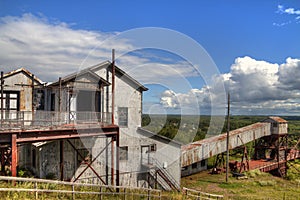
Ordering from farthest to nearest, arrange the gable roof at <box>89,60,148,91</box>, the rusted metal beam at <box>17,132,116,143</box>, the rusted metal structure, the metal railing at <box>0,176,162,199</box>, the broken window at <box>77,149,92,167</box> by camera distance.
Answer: the rusted metal structure → the gable roof at <box>89,60,148,91</box> → the broken window at <box>77,149,92,167</box> → the rusted metal beam at <box>17,132,116,143</box> → the metal railing at <box>0,176,162,199</box>

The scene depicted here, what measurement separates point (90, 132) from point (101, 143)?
3.37 metres

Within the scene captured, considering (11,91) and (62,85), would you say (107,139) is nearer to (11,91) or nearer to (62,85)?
(62,85)

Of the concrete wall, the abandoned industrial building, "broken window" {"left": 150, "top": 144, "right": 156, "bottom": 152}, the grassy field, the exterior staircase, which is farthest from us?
the grassy field

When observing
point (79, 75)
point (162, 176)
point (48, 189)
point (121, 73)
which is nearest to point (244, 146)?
point (162, 176)

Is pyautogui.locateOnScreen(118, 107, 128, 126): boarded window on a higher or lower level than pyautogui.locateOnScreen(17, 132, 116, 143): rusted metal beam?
higher

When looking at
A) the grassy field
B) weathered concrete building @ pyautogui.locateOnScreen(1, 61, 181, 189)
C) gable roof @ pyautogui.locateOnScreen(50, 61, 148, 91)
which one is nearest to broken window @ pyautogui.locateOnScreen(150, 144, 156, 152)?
weathered concrete building @ pyautogui.locateOnScreen(1, 61, 181, 189)

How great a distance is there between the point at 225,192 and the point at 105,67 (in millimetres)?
14261

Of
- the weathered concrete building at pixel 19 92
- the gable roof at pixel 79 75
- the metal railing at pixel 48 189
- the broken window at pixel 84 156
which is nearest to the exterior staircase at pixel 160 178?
the broken window at pixel 84 156

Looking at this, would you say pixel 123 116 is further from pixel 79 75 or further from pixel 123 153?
pixel 79 75

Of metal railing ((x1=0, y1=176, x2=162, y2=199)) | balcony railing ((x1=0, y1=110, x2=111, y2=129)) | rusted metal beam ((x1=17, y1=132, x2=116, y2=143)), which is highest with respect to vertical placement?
balcony railing ((x1=0, y1=110, x2=111, y2=129))

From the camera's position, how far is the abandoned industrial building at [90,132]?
1731 centimetres

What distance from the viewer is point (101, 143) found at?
66.2ft

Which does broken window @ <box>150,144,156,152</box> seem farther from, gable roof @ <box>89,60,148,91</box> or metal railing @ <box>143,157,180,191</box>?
gable roof @ <box>89,60,148,91</box>

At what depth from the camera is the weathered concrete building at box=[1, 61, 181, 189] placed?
61.1 ft
